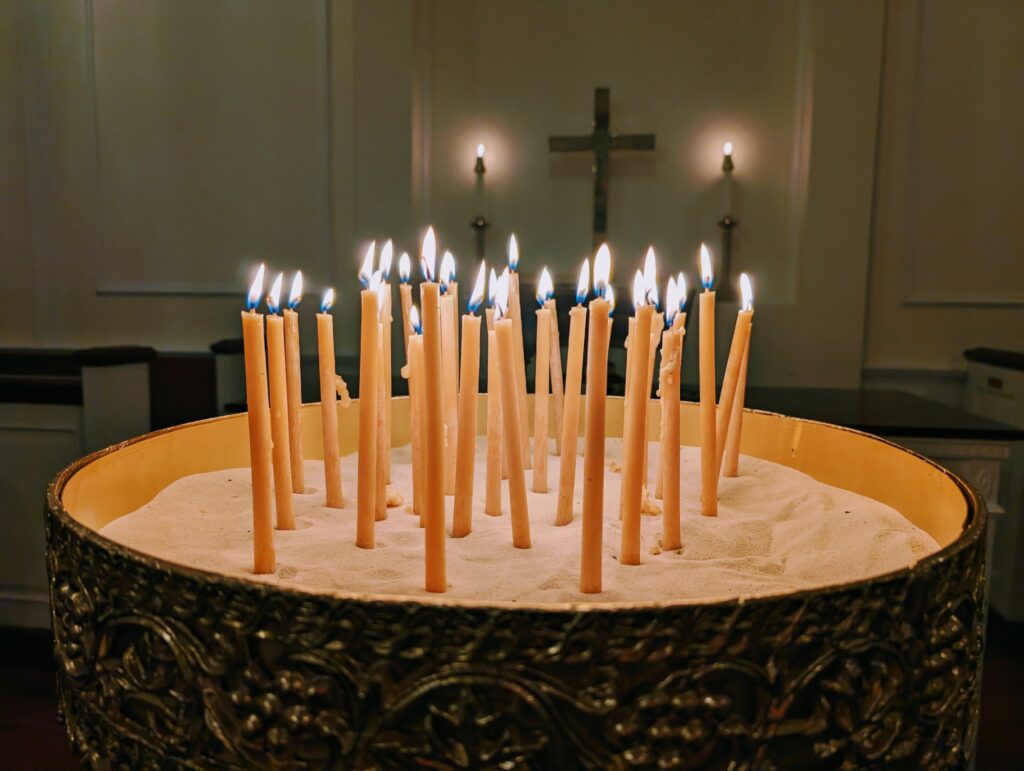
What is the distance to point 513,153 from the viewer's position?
3256 millimetres

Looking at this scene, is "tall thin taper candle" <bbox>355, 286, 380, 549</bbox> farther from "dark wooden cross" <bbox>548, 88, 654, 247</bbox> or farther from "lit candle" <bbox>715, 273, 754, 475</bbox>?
"dark wooden cross" <bbox>548, 88, 654, 247</bbox>

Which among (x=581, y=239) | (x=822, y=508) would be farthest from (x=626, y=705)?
(x=581, y=239)

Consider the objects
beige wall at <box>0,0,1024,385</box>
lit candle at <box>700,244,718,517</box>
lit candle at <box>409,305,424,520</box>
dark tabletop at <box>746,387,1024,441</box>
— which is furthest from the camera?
beige wall at <box>0,0,1024,385</box>

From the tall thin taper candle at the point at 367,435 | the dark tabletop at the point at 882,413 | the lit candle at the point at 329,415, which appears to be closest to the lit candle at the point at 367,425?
the tall thin taper candle at the point at 367,435

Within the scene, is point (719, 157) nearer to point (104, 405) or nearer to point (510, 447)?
point (104, 405)

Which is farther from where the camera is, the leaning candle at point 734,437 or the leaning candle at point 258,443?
the leaning candle at point 734,437

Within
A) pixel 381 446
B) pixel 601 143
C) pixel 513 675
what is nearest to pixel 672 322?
pixel 381 446

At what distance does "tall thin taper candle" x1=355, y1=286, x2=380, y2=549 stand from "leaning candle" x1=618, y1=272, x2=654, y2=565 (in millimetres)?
161

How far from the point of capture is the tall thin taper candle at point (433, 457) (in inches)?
16.4

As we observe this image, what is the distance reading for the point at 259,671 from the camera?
29 centimetres

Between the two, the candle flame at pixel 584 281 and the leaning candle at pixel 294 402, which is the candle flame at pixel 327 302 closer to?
the leaning candle at pixel 294 402

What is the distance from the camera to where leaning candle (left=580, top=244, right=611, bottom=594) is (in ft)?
1.41

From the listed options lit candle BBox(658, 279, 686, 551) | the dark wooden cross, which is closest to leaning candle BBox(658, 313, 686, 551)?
lit candle BBox(658, 279, 686, 551)

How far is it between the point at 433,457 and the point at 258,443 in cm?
12
